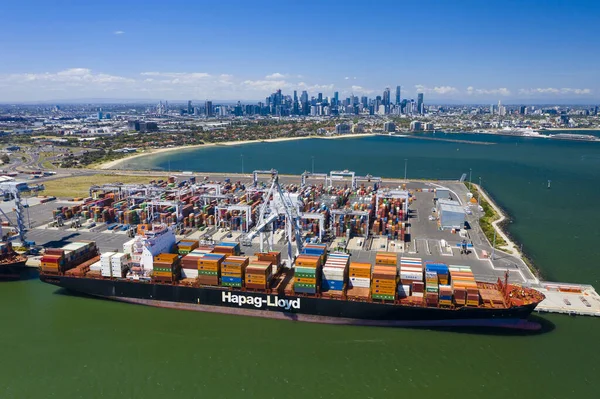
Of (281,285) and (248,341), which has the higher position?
(281,285)

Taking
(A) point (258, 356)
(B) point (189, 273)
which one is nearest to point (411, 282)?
(A) point (258, 356)

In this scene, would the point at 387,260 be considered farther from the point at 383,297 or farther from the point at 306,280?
the point at 306,280

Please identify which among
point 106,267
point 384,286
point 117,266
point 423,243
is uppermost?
point 384,286

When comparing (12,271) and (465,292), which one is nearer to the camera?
(465,292)

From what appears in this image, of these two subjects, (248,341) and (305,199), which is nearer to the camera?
(248,341)

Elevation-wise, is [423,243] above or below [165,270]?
below

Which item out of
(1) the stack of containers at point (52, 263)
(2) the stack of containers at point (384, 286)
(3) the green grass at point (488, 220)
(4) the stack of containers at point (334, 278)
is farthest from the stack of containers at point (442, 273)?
(1) the stack of containers at point (52, 263)

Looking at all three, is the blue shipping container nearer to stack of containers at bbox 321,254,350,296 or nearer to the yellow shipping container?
the yellow shipping container

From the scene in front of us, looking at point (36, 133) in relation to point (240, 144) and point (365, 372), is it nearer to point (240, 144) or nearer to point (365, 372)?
point (240, 144)

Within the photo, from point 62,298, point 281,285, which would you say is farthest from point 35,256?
point 281,285
